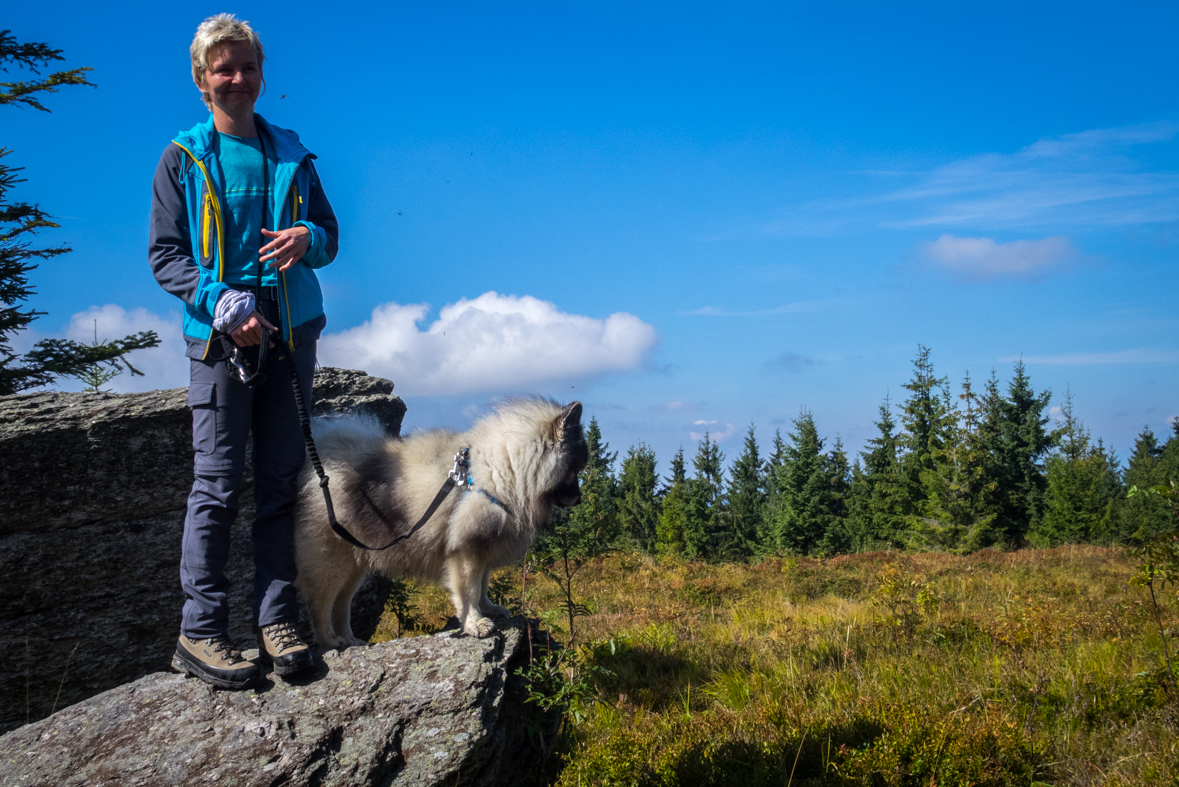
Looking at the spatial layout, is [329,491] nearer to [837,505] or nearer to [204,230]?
[204,230]

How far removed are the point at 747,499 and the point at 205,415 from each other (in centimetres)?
5550

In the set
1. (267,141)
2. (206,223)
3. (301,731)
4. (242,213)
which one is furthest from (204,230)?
(301,731)

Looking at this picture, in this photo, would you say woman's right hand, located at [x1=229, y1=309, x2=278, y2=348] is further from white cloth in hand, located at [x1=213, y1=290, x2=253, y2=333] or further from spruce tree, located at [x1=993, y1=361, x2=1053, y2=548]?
spruce tree, located at [x1=993, y1=361, x2=1053, y2=548]

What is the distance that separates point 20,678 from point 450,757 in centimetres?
369

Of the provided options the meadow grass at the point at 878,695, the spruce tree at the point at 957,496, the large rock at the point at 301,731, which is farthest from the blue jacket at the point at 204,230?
the spruce tree at the point at 957,496

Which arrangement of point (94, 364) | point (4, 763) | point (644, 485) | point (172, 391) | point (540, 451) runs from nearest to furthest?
1. point (4, 763)
2. point (540, 451)
3. point (172, 391)
4. point (94, 364)
5. point (644, 485)

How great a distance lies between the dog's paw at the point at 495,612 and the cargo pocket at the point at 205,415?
6.60ft

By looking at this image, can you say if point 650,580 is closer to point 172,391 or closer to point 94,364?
point 172,391

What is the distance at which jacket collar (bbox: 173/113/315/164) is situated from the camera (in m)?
3.59

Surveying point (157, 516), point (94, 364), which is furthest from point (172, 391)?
point (94, 364)

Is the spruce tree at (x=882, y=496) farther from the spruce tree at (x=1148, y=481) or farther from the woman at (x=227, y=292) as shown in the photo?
the woman at (x=227, y=292)

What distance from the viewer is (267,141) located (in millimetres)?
3863

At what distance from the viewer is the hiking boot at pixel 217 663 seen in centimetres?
350

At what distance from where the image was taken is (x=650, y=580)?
39.2 feet
